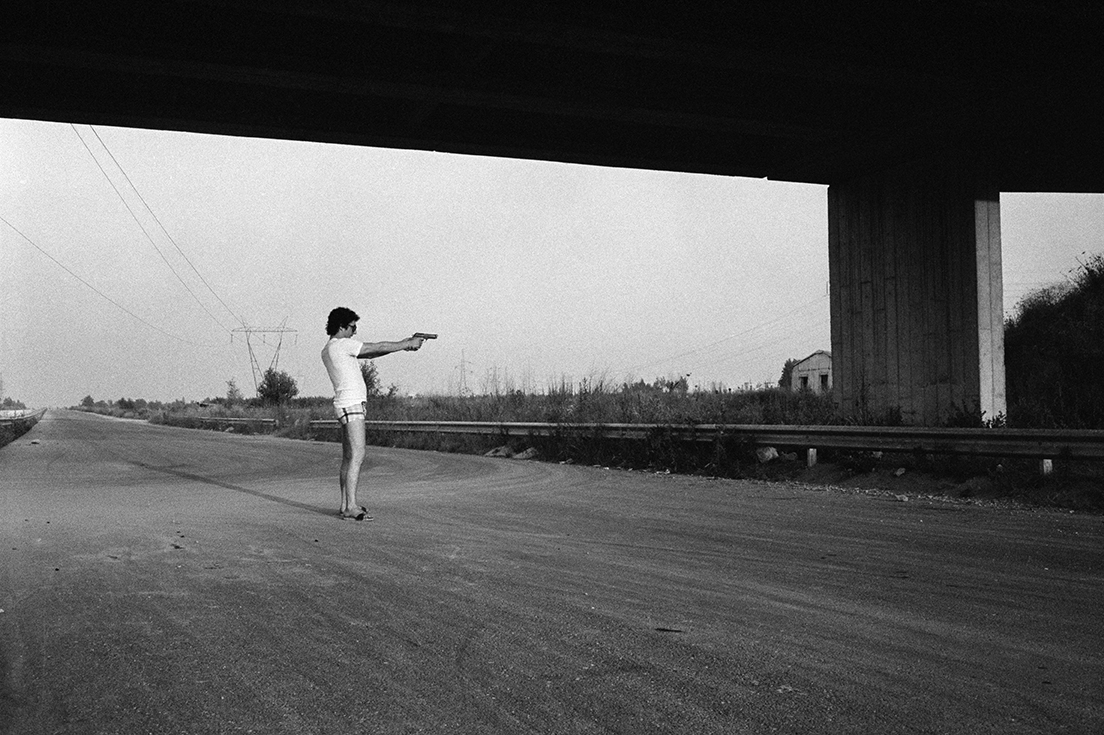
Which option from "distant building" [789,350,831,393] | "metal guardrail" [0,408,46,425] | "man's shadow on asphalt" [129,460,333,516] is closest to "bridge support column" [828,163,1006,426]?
"man's shadow on asphalt" [129,460,333,516]

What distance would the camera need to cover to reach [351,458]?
7.79 m

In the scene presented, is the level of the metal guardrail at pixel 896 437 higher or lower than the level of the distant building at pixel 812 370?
lower

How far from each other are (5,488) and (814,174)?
43.2 feet

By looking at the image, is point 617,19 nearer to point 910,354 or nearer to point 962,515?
point 962,515

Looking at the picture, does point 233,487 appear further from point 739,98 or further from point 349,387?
point 739,98

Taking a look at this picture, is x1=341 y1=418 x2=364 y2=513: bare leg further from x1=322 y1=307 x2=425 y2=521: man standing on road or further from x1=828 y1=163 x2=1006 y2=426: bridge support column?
x1=828 y1=163 x2=1006 y2=426: bridge support column

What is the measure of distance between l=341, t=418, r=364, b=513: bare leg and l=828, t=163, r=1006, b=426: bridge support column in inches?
318

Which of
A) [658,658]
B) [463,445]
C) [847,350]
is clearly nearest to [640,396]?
[463,445]

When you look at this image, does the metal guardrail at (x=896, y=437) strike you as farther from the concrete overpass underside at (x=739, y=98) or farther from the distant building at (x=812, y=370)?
the distant building at (x=812, y=370)

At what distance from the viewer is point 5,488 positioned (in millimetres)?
11672

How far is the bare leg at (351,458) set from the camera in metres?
7.76

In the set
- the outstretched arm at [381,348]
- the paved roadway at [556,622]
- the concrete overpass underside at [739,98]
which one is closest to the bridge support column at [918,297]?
the concrete overpass underside at [739,98]

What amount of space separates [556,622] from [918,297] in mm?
10546

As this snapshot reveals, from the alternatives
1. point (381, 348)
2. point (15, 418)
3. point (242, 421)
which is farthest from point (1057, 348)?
point (15, 418)
